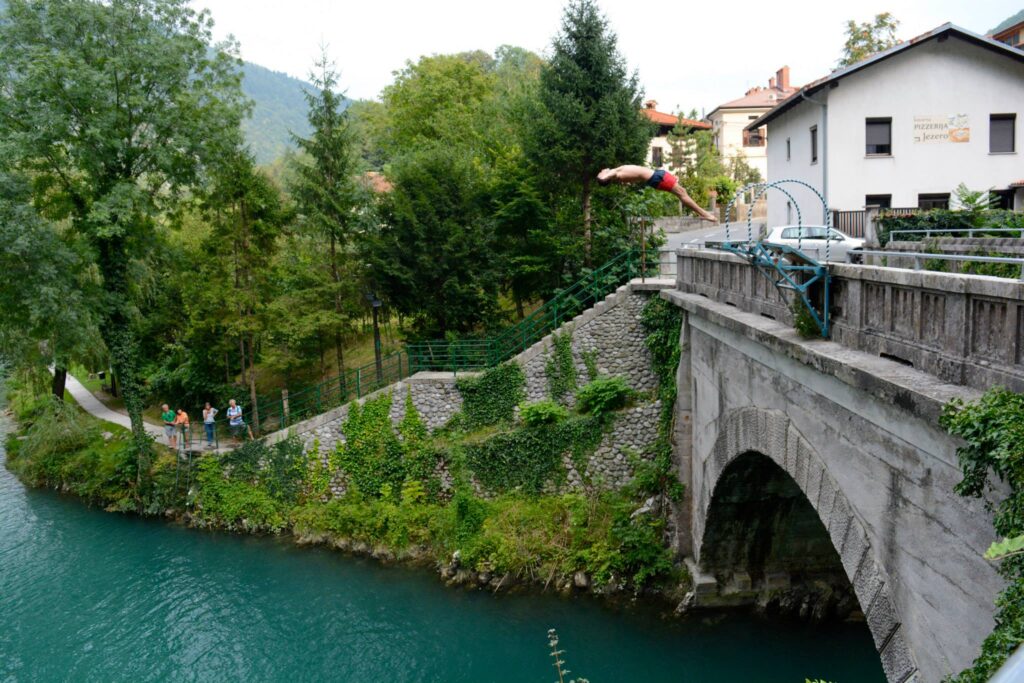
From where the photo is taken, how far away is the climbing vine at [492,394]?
60.7 ft

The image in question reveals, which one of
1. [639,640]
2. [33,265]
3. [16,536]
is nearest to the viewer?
[639,640]

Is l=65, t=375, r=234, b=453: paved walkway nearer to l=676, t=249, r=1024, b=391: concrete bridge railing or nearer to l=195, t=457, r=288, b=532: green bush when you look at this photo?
l=195, t=457, r=288, b=532: green bush

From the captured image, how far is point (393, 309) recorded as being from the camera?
2186cm

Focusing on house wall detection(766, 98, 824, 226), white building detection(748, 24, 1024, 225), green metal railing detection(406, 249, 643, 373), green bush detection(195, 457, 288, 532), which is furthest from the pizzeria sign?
green bush detection(195, 457, 288, 532)

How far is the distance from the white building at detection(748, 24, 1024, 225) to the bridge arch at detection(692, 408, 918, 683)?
1354cm

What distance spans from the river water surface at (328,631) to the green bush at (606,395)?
14.7 feet

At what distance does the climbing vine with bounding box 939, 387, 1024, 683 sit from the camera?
4539 mm

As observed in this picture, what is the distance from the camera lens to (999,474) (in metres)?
4.77

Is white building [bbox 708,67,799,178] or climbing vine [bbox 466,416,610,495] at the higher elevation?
white building [bbox 708,67,799,178]

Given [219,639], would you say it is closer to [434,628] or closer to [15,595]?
[434,628]

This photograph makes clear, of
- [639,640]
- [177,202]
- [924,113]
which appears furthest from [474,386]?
[924,113]

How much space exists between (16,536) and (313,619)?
1032 cm

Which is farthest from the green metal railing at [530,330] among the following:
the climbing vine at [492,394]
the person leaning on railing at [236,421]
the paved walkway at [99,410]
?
the paved walkway at [99,410]

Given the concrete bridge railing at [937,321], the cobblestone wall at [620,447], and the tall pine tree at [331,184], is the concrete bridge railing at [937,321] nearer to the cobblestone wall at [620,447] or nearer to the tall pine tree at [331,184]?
the cobblestone wall at [620,447]
